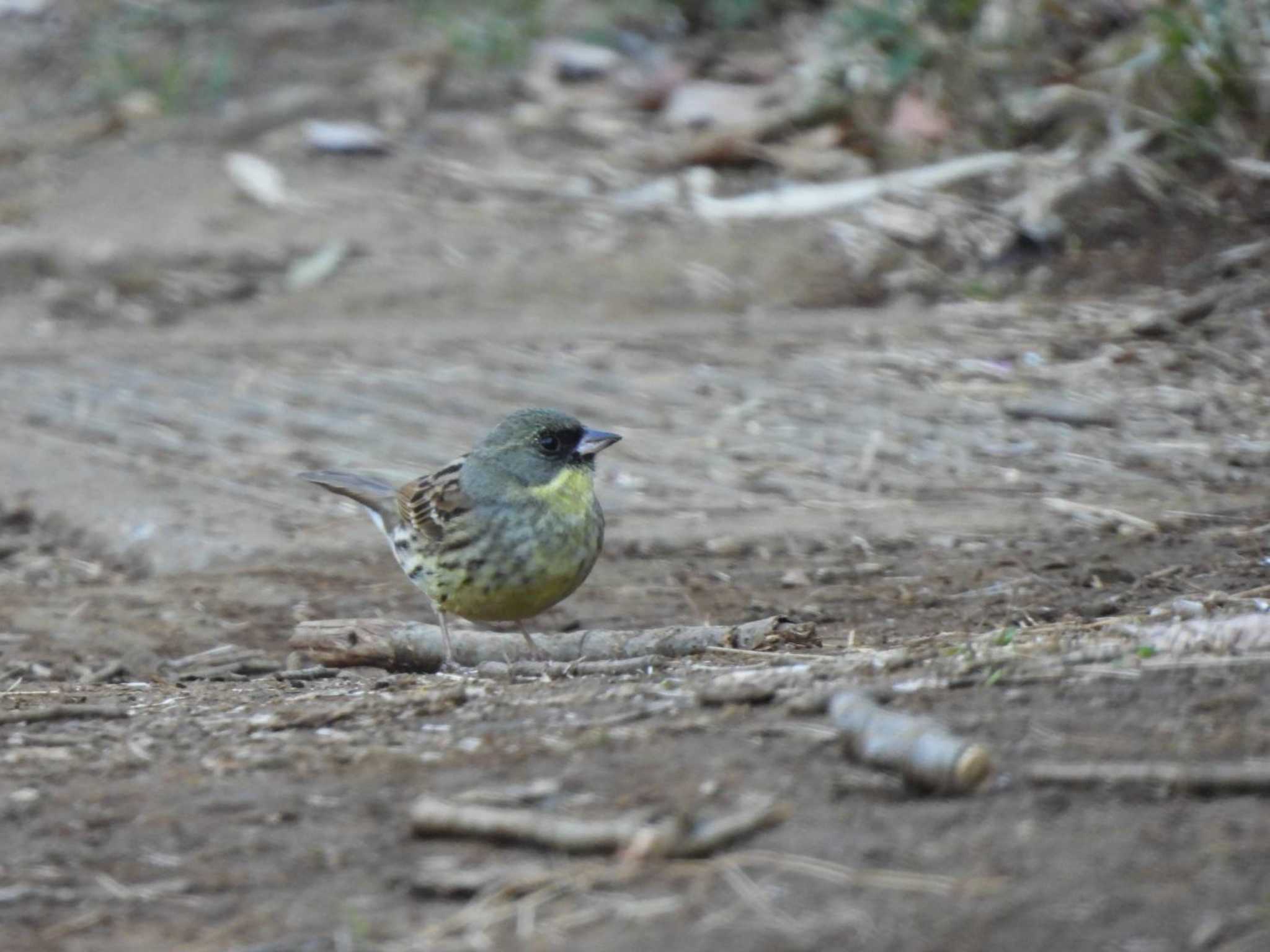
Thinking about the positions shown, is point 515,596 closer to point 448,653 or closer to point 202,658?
point 448,653

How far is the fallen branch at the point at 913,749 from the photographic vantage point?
3.37 metres

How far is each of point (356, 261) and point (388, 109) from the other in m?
2.36

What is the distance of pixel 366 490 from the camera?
6754 mm

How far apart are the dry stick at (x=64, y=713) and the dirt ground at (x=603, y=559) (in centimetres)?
3

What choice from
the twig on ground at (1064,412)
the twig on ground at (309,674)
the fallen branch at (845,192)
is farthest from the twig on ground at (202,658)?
the fallen branch at (845,192)

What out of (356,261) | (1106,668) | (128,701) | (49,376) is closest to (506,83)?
(356,261)

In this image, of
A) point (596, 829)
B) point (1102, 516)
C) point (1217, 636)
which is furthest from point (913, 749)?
point (1102, 516)

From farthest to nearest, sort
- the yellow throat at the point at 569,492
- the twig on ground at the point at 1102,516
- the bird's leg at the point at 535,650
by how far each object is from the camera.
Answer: the twig on ground at the point at 1102,516 < the yellow throat at the point at 569,492 < the bird's leg at the point at 535,650

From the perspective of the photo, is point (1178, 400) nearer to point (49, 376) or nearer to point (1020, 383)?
point (1020, 383)

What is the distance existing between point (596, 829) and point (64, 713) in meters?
2.00

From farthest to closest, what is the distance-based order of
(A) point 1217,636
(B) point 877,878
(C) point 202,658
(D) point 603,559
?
(D) point 603,559
(C) point 202,658
(A) point 1217,636
(B) point 877,878

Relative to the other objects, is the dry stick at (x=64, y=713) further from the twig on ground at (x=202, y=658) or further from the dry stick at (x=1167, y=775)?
the dry stick at (x=1167, y=775)

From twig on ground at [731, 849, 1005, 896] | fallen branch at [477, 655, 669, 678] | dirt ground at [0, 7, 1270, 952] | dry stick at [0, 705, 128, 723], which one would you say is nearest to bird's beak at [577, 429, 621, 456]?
dirt ground at [0, 7, 1270, 952]

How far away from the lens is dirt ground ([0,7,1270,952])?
3.16m
